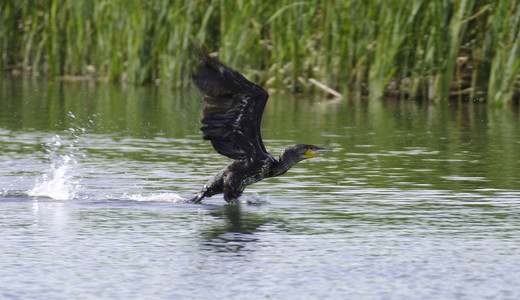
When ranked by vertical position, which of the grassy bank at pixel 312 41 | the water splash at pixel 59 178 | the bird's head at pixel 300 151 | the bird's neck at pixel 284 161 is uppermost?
the grassy bank at pixel 312 41

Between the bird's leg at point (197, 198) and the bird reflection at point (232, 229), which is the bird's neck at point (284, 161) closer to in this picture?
the bird reflection at point (232, 229)

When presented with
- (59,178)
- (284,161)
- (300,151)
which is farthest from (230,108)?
(59,178)

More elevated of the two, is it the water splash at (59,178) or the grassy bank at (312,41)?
the grassy bank at (312,41)

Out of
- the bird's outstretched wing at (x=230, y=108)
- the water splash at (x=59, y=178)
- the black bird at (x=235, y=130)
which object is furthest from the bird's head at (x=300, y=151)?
the water splash at (x=59, y=178)

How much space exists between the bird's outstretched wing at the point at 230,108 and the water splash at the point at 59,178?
133 centimetres

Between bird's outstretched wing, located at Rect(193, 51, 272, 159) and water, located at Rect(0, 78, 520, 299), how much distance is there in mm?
464

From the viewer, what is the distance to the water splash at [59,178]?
28.8 ft

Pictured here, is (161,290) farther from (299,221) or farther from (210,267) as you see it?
(299,221)

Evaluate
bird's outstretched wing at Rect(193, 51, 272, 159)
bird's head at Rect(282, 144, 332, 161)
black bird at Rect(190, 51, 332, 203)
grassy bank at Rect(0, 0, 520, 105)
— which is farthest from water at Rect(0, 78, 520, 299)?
grassy bank at Rect(0, 0, 520, 105)

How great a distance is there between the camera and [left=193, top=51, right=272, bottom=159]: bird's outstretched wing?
7.69 metres

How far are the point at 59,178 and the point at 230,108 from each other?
2.00 m

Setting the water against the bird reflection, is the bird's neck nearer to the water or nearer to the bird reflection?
the water

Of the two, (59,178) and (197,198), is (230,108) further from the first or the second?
(59,178)

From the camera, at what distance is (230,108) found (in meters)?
8.00
